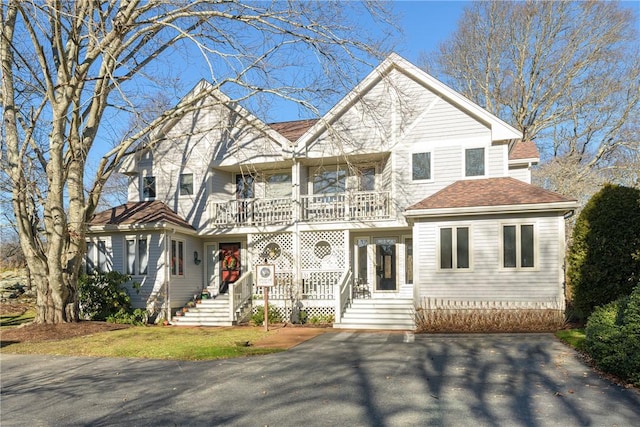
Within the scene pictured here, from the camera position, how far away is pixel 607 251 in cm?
1212

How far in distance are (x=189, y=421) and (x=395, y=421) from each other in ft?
8.88

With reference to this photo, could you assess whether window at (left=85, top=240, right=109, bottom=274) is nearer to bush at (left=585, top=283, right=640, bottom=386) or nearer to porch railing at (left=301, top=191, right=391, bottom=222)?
porch railing at (left=301, top=191, right=391, bottom=222)

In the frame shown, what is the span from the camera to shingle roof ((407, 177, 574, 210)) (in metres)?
13.6

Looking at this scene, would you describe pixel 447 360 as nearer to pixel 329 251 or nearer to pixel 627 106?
pixel 329 251

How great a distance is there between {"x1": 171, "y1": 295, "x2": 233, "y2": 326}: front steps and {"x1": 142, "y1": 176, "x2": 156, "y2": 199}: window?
564 cm

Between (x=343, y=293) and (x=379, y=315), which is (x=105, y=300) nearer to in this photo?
(x=343, y=293)

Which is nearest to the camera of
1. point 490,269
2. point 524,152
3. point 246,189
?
point 490,269

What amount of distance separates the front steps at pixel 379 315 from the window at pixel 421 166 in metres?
4.56

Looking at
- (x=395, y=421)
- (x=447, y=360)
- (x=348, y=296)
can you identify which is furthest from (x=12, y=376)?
(x=348, y=296)

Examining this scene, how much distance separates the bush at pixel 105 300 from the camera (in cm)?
1599

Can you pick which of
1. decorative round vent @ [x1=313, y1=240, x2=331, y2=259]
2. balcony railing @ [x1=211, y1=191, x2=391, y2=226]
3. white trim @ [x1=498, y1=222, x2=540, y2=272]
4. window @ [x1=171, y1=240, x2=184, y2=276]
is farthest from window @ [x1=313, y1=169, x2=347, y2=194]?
white trim @ [x1=498, y1=222, x2=540, y2=272]

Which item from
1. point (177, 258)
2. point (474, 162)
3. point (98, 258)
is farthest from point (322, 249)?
point (98, 258)

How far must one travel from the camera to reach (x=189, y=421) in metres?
5.85

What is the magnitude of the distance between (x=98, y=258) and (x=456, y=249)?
45.0 ft
